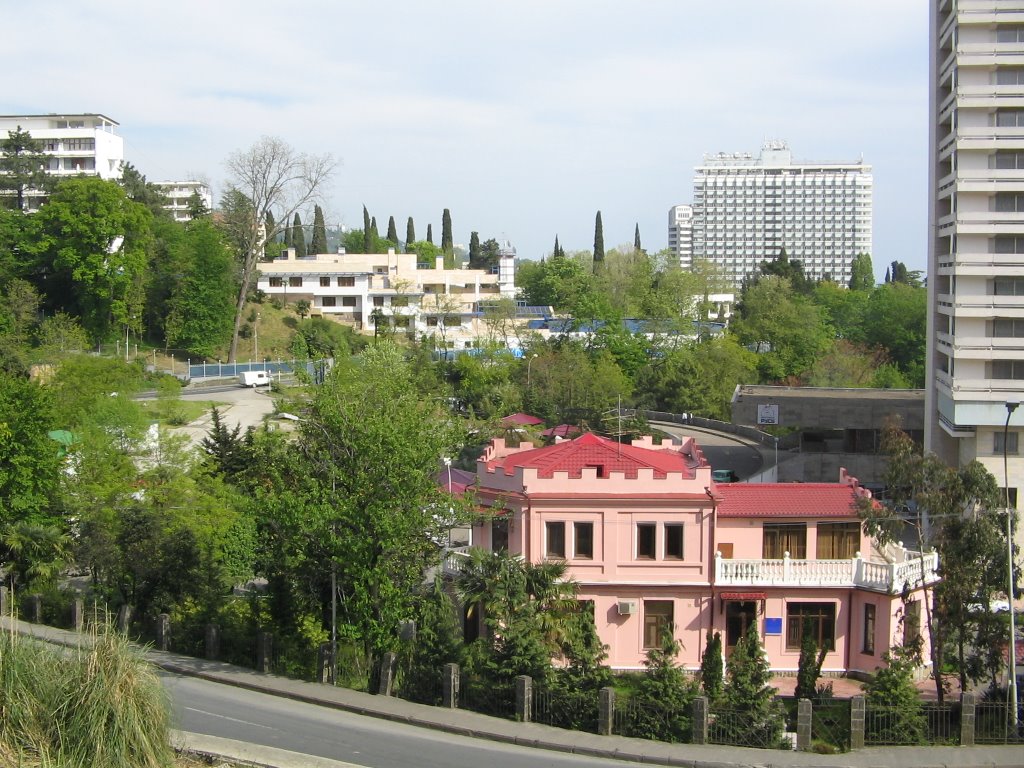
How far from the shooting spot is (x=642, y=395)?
79.4 meters

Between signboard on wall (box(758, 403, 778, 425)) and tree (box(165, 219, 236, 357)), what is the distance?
142 feet

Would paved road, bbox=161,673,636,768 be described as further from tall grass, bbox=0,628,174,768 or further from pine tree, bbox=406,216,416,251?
pine tree, bbox=406,216,416,251

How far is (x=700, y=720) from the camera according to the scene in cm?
2252

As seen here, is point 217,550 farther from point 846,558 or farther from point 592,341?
point 592,341

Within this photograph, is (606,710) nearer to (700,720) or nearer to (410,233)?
(700,720)

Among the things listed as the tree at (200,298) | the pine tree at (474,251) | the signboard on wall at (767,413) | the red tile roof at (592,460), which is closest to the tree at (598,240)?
the pine tree at (474,251)

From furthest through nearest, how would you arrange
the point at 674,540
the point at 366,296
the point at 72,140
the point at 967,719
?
1. the point at 366,296
2. the point at 72,140
3. the point at 674,540
4. the point at 967,719

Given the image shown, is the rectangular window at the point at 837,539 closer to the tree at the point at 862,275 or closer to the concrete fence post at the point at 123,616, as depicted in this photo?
the concrete fence post at the point at 123,616

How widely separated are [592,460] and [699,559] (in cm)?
390

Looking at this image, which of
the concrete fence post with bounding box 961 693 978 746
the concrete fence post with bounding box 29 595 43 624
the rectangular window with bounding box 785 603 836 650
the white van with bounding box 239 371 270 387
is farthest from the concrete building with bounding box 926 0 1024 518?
the white van with bounding box 239 371 270 387

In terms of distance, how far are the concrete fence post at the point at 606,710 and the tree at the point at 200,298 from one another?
2544 inches

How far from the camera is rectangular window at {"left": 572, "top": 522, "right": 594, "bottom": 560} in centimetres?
3039

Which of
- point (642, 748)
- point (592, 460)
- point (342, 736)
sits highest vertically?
point (592, 460)

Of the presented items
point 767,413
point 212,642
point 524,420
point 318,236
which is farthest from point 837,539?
point 318,236
